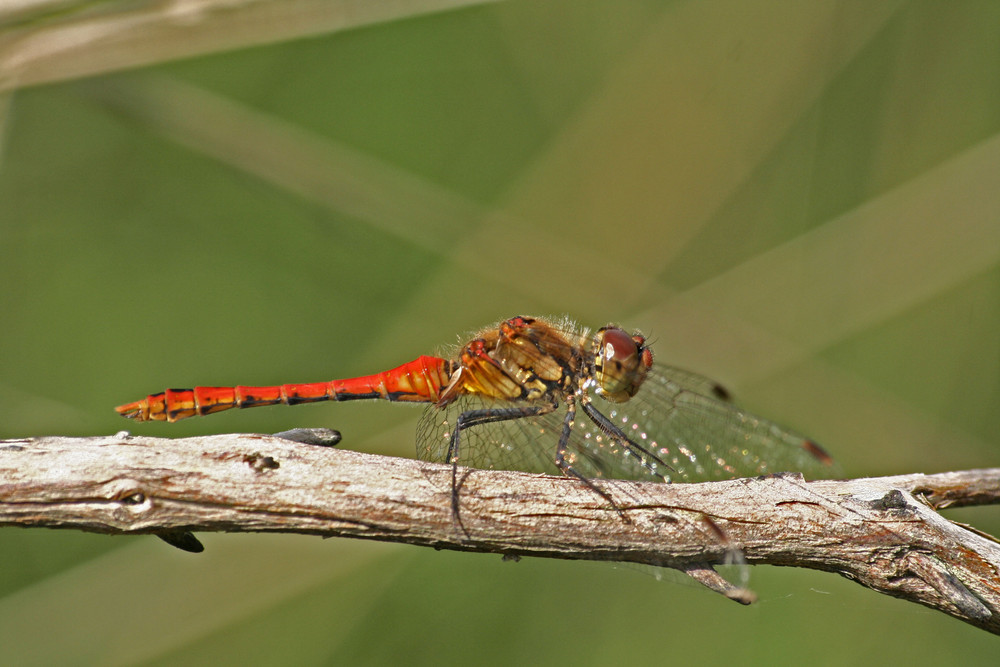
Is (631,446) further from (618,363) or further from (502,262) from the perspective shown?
(502,262)

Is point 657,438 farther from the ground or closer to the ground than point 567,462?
farther from the ground

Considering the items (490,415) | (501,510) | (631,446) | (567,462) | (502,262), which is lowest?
(501,510)

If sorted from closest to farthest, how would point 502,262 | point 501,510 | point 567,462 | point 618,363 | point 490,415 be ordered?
point 501,510
point 567,462
point 490,415
point 618,363
point 502,262

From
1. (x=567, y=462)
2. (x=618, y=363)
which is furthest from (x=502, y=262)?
(x=567, y=462)

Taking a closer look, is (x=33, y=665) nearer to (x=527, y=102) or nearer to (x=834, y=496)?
(x=834, y=496)

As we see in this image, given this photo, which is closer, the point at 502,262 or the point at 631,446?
the point at 631,446

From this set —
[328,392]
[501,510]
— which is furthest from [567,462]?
[328,392]

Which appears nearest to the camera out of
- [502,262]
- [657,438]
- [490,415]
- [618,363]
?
[490,415]
